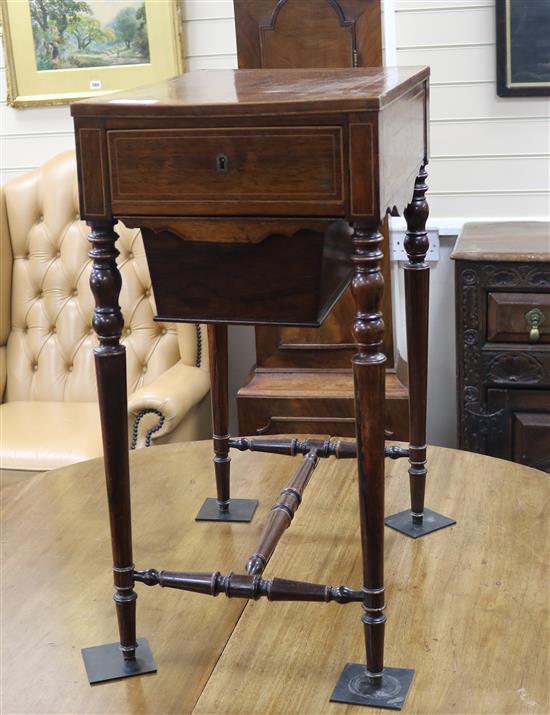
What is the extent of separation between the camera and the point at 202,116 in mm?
1349

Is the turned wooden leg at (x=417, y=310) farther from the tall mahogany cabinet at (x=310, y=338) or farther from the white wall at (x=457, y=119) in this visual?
the white wall at (x=457, y=119)

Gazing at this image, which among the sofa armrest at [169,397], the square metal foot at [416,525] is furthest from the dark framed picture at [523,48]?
the square metal foot at [416,525]

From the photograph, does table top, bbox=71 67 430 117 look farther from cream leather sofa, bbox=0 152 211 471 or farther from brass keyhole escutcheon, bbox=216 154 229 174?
cream leather sofa, bbox=0 152 211 471

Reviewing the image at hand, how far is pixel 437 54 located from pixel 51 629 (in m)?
2.45

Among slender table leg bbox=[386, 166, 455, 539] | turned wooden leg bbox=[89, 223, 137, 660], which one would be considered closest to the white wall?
slender table leg bbox=[386, 166, 455, 539]

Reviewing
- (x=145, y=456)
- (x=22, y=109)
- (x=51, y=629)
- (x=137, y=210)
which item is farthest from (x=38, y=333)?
(x=137, y=210)

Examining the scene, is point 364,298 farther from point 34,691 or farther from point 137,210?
point 34,691

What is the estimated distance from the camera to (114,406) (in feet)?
4.99

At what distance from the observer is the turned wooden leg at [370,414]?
1346 millimetres

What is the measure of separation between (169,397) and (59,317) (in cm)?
76

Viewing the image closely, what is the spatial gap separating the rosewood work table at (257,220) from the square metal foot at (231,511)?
332 millimetres

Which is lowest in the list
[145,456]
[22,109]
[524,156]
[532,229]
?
[145,456]

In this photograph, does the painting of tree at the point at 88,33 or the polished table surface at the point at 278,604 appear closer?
the polished table surface at the point at 278,604

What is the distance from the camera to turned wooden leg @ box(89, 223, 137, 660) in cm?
147
